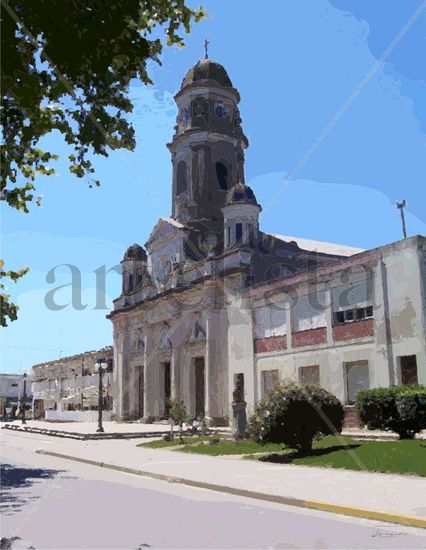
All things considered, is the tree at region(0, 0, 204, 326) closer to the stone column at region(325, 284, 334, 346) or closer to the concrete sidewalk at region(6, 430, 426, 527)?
the concrete sidewalk at region(6, 430, 426, 527)

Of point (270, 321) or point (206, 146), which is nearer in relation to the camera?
point (270, 321)

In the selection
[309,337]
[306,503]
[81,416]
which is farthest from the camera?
[81,416]

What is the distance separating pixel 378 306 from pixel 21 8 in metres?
22.4

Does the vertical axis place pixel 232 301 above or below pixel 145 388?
above

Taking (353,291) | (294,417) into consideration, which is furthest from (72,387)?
→ (294,417)

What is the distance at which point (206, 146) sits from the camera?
47406 mm

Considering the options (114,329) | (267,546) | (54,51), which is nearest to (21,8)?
(54,51)

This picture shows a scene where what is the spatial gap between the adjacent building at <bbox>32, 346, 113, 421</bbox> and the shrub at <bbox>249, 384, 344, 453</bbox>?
39202 mm

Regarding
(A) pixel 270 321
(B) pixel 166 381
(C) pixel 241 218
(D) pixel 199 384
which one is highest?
(C) pixel 241 218

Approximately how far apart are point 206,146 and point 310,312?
21.7 meters

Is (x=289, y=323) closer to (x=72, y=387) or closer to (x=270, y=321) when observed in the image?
(x=270, y=321)

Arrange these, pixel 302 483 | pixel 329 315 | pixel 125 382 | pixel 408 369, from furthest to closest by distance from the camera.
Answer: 1. pixel 125 382
2. pixel 329 315
3. pixel 408 369
4. pixel 302 483

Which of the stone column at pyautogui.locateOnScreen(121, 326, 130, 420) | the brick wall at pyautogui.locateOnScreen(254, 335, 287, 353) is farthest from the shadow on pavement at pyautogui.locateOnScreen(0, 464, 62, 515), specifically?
the stone column at pyautogui.locateOnScreen(121, 326, 130, 420)

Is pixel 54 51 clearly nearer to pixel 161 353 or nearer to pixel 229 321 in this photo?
pixel 229 321
